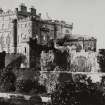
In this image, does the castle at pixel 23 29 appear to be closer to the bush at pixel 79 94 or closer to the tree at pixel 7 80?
the tree at pixel 7 80

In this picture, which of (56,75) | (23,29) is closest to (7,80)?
(56,75)

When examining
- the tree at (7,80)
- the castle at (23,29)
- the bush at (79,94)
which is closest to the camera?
the bush at (79,94)

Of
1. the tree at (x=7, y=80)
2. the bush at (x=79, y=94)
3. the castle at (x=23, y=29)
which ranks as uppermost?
the castle at (x=23, y=29)

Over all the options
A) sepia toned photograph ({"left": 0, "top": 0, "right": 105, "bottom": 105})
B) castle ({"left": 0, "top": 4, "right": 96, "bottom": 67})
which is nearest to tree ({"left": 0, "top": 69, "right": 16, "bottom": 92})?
sepia toned photograph ({"left": 0, "top": 0, "right": 105, "bottom": 105})

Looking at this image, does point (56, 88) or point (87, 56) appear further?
point (87, 56)

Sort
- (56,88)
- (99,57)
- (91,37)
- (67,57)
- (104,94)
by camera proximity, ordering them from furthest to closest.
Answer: (91,37) < (67,57) < (99,57) < (56,88) < (104,94)

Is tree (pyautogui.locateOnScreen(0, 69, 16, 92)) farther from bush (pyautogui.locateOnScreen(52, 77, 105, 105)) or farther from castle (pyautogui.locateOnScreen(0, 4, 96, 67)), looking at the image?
castle (pyautogui.locateOnScreen(0, 4, 96, 67))

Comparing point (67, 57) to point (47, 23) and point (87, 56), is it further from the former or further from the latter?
point (47, 23)

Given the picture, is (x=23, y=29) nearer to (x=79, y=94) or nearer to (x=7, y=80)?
(x=7, y=80)

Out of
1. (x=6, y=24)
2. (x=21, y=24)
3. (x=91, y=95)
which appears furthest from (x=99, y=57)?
(x=6, y=24)

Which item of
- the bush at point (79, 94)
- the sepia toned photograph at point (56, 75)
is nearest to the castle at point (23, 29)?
the sepia toned photograph at point (56, 75)

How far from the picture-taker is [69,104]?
69.6 feet

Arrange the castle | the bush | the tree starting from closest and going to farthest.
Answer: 1. the bush
2. the tree
3. the castle

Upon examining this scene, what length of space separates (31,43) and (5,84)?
30.7 feet
